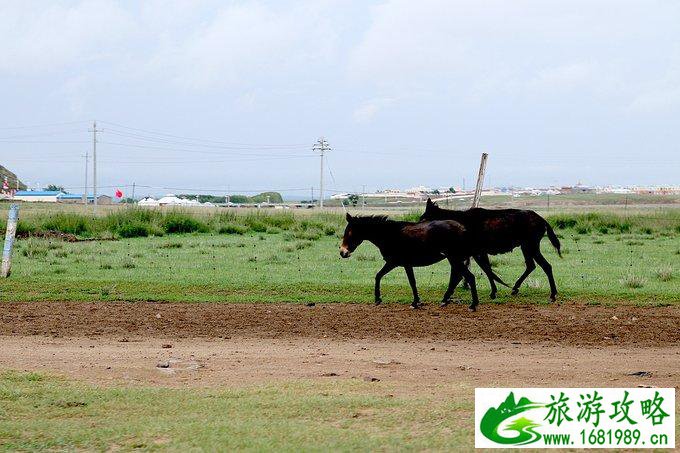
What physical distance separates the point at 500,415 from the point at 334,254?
724 inches

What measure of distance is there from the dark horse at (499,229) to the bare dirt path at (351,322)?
150 centimetres

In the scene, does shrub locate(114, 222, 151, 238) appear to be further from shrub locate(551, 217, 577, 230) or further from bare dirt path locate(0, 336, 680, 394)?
bare dirt path locate(0, 336, 680, 394)

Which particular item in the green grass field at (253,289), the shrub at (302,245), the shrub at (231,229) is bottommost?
the green grass field at (253,289)

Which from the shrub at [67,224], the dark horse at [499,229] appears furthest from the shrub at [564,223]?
the dark horse at [499,229]

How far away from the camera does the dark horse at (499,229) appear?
17.2 m

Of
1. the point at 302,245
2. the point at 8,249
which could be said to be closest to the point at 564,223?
the point at 302,245

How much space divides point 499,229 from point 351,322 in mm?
4546

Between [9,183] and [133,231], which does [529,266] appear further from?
[9,183]

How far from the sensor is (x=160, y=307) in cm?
1548

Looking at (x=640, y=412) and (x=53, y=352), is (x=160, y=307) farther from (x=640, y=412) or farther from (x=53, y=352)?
(x=640, y=412)

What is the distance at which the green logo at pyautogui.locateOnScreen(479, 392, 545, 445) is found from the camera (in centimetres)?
661

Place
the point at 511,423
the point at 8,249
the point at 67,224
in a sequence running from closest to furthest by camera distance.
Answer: the point at 511,423, the point at 8,249, the point at 67,224

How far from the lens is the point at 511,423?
22.2 ft

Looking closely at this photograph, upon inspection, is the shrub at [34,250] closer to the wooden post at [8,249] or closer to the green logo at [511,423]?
the wooden post at [8,249]
